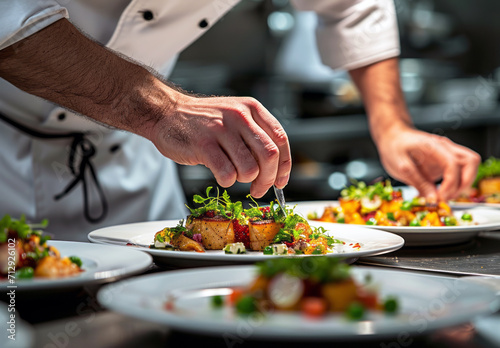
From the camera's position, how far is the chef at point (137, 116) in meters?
1.26

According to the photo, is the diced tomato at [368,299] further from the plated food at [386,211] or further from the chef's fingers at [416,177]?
the chef's fingers at [416,177]

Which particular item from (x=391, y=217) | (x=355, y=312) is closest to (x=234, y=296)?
(x=355, y=312)

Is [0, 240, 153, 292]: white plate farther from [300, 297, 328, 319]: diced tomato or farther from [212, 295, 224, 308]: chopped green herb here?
[300, 297, 328, 319]: diced tomato

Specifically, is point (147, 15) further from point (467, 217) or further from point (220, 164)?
point (467, 217)

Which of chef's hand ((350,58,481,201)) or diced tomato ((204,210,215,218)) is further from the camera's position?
chef's hand ((350,58,481,201))

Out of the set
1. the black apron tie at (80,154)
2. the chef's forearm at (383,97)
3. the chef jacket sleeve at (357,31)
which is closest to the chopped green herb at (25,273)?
the black apron tie at (80,154)

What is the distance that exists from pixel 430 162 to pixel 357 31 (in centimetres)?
63

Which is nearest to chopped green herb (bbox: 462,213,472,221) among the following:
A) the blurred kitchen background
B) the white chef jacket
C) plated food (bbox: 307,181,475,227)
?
plated food (bbox: 307,181,475,227)

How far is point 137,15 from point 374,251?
1.08 metres

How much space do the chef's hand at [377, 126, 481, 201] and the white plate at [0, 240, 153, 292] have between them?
1.32 meters

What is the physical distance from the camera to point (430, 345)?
0.75 meters

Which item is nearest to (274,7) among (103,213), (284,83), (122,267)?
(284,83)

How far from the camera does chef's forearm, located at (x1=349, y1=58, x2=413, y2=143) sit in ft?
7.40

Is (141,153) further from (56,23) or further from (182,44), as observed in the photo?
(56,23)
